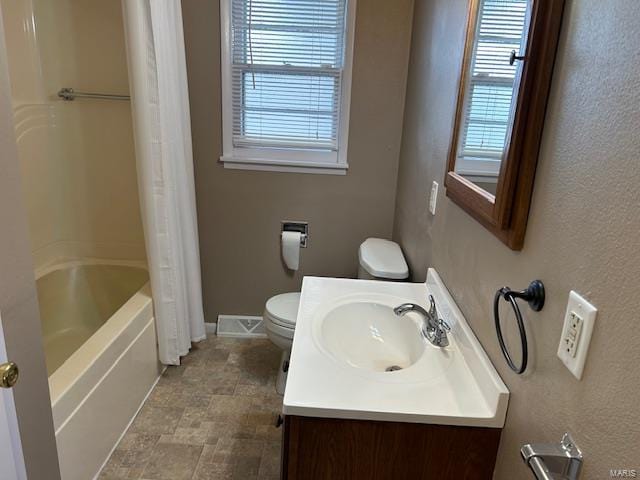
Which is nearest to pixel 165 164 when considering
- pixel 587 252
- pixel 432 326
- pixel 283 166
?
pixel 283 166

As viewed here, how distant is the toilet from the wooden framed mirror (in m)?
0.66

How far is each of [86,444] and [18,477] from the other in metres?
0.84

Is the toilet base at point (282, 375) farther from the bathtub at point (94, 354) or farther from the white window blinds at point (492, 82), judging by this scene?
the white window blinds at point (492, 82)

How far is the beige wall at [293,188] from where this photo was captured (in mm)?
2424

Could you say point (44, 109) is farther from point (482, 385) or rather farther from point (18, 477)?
point (482, 385)

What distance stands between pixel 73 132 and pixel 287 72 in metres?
1.28

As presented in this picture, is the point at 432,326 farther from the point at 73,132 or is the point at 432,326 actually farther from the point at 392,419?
the point at 73,132

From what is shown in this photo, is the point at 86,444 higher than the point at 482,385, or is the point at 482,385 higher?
the point at 482,385

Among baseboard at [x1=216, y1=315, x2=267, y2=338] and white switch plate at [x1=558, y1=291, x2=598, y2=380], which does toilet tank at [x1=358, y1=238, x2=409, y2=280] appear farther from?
white switch plate at [x1=558, y1=291, x2=598, y2=380]

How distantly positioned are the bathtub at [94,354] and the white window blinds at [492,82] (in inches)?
61.1

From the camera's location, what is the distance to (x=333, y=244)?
2.75 metres

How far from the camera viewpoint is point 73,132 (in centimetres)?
263

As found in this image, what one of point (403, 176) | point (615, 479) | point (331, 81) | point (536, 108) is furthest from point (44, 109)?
point (615, 479)

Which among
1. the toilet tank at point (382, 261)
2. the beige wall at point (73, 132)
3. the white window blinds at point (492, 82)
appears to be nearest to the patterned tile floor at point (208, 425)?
the toilet tank at point (382, 261)
